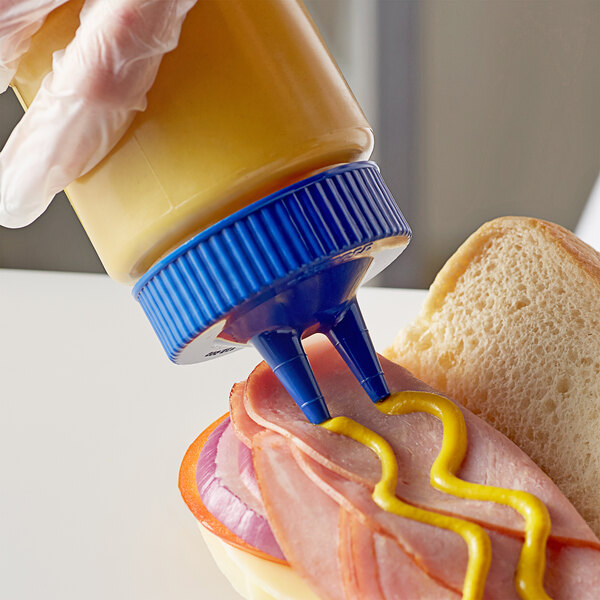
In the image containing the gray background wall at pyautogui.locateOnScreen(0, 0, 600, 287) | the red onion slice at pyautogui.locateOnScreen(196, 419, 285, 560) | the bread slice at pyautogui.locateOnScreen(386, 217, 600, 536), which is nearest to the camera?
the red onion slice at pyautogui.locateOnScreen(196, 419, 285, 560)

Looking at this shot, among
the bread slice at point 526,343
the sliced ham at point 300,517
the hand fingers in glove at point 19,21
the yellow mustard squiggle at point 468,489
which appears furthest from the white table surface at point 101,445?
the hand fingers in glove at point 19,21

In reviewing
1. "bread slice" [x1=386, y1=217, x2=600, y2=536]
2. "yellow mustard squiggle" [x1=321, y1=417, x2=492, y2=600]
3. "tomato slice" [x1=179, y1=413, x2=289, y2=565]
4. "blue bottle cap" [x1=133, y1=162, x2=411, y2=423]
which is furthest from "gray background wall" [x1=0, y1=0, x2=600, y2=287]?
"yellow mustard squiggle" [x1=321, y1=417, x2=492, y2=600]

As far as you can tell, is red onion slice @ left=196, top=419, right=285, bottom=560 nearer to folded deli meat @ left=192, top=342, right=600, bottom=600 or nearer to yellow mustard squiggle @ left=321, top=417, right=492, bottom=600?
folded deli meat @ left=192, top=342, right=600, bottom=600

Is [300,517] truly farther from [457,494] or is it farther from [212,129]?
[212,129]

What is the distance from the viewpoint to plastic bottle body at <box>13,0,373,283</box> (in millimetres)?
666

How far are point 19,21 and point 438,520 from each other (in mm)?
606

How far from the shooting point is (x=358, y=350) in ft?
2.68

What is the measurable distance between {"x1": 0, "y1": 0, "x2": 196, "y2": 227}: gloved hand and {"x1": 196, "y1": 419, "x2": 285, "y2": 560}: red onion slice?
1.20 ft

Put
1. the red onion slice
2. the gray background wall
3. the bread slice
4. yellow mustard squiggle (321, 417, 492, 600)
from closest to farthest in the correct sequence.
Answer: yellow mustard squiggle (321, 417, 492, 600) → the red onion slice → the bread slice → the gray background wall

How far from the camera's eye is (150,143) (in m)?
0.68

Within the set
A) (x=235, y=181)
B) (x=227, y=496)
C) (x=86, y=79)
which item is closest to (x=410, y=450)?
(x=227, y=496)

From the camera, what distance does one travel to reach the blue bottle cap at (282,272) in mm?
675

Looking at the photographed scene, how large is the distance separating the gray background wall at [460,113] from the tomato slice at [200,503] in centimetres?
205

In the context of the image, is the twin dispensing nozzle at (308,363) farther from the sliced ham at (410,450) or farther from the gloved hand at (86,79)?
the gloved hand at (86,79)
